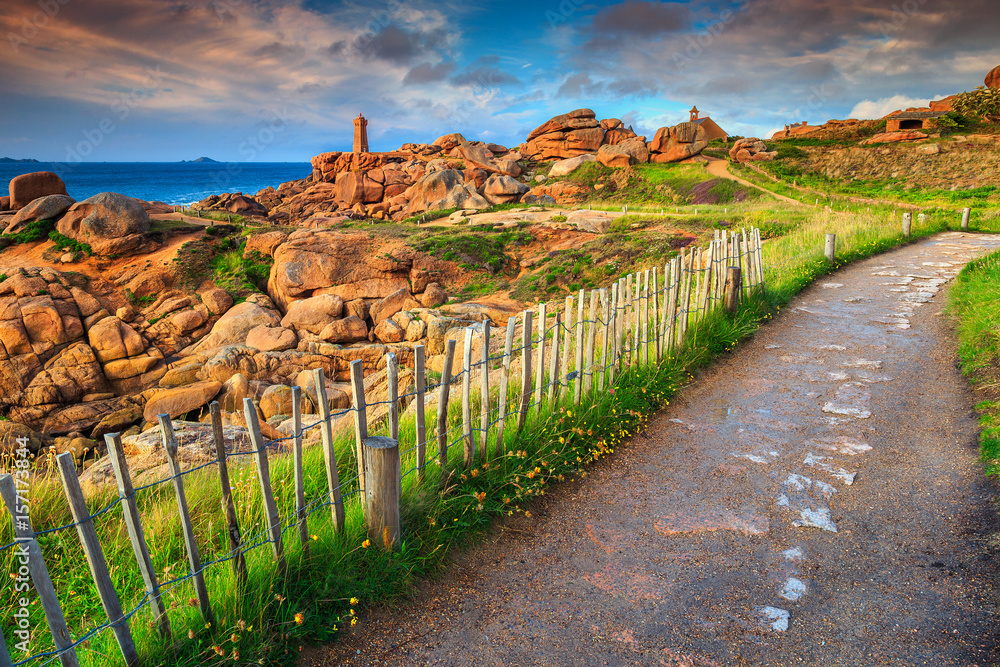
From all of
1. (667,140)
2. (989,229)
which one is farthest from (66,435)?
(667,140)

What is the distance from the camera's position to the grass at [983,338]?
496cm

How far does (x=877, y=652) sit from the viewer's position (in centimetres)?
297

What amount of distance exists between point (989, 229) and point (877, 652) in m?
20.9

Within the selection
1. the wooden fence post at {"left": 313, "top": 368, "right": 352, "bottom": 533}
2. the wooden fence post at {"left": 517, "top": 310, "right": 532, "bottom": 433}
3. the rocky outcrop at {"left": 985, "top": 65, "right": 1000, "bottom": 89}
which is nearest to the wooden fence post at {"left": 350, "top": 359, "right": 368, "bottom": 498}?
the wooden fence post at {"left": 313, "top": 368, "right": 352, "bottom": 533}

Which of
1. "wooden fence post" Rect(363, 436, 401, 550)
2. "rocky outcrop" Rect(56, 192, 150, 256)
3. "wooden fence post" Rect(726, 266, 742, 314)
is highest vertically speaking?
"rocky outcrop" Rect(56, 192, 150, 256)

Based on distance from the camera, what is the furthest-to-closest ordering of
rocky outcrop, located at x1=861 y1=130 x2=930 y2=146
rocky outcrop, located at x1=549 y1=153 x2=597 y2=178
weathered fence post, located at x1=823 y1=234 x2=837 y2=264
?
rocky outcrop, located at x1=549 y1=153 x2=597 y2=178, rocky outcrop, located at x1=861 y1=130 x2=930 y2=146, weathered fence post, located at x1=823 y1=234 x2=837 y2=264

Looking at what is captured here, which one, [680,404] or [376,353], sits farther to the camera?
[376,353]

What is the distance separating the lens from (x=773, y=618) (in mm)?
3252

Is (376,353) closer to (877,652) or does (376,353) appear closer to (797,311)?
(797,311)

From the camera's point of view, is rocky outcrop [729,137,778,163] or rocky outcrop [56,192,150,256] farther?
rocky outcrop [729,137,778,163]

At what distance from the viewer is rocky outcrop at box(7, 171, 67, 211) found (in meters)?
26.8

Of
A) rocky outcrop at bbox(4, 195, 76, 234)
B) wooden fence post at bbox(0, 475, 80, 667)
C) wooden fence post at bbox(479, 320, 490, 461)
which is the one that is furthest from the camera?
rocky outcrop at bbox(4, 195, 76, 234)

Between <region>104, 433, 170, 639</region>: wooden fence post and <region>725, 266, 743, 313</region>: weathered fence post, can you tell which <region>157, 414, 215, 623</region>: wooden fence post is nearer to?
<region>104, 433, 170, 639</region>: wooden fence post

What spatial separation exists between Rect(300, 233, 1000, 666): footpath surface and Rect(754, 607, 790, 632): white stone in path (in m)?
0.01
